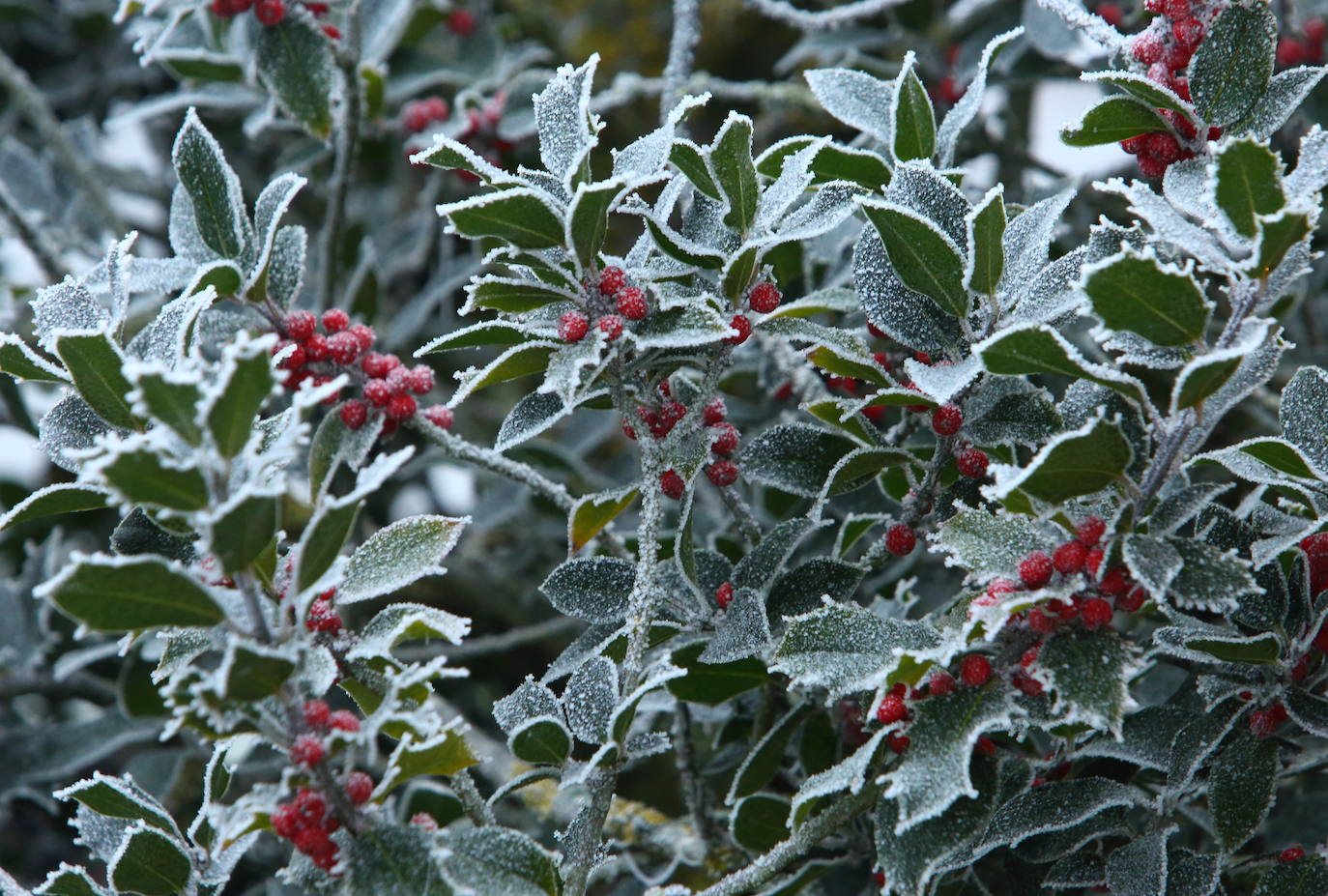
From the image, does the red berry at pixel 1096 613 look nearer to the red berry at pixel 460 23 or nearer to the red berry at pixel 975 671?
the red berry at pixel 975 671

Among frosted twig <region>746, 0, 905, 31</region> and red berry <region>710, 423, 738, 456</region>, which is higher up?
frosted twig <region>746, 0, 905, 31</region>

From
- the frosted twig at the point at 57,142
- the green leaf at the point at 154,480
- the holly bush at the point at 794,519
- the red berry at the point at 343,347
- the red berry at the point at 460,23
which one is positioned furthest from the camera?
the red berry at the point at 460,23

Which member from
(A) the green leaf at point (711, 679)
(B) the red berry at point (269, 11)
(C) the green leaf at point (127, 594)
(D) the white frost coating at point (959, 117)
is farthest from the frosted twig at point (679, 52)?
(C) the green leaf at point (127, 594)

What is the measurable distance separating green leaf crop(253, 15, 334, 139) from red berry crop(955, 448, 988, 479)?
1024 millimetres

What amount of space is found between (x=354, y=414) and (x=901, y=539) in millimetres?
579

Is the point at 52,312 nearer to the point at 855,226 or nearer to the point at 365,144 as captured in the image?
the point at 855,226

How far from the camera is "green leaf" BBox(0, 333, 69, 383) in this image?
108 cm

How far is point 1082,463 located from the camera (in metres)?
0.97

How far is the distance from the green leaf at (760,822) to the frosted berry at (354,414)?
57 centimetres

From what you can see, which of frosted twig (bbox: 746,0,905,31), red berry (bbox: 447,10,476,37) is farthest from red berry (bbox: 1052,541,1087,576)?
red berry (bbox: 447,10,476,37)

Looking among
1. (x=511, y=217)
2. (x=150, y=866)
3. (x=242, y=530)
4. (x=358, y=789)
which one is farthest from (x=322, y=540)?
(x=150, y=866)

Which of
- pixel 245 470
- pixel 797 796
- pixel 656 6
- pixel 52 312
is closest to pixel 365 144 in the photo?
pixel 656 6

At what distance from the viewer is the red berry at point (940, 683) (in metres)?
1.05

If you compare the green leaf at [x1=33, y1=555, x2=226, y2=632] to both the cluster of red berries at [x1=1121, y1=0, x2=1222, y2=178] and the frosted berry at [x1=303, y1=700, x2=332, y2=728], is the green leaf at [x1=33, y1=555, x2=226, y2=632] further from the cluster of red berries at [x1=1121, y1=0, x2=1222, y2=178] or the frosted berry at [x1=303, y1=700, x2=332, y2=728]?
the cluster of red berries at [x1=1121, y1=0, x2=1222, y2=178]
